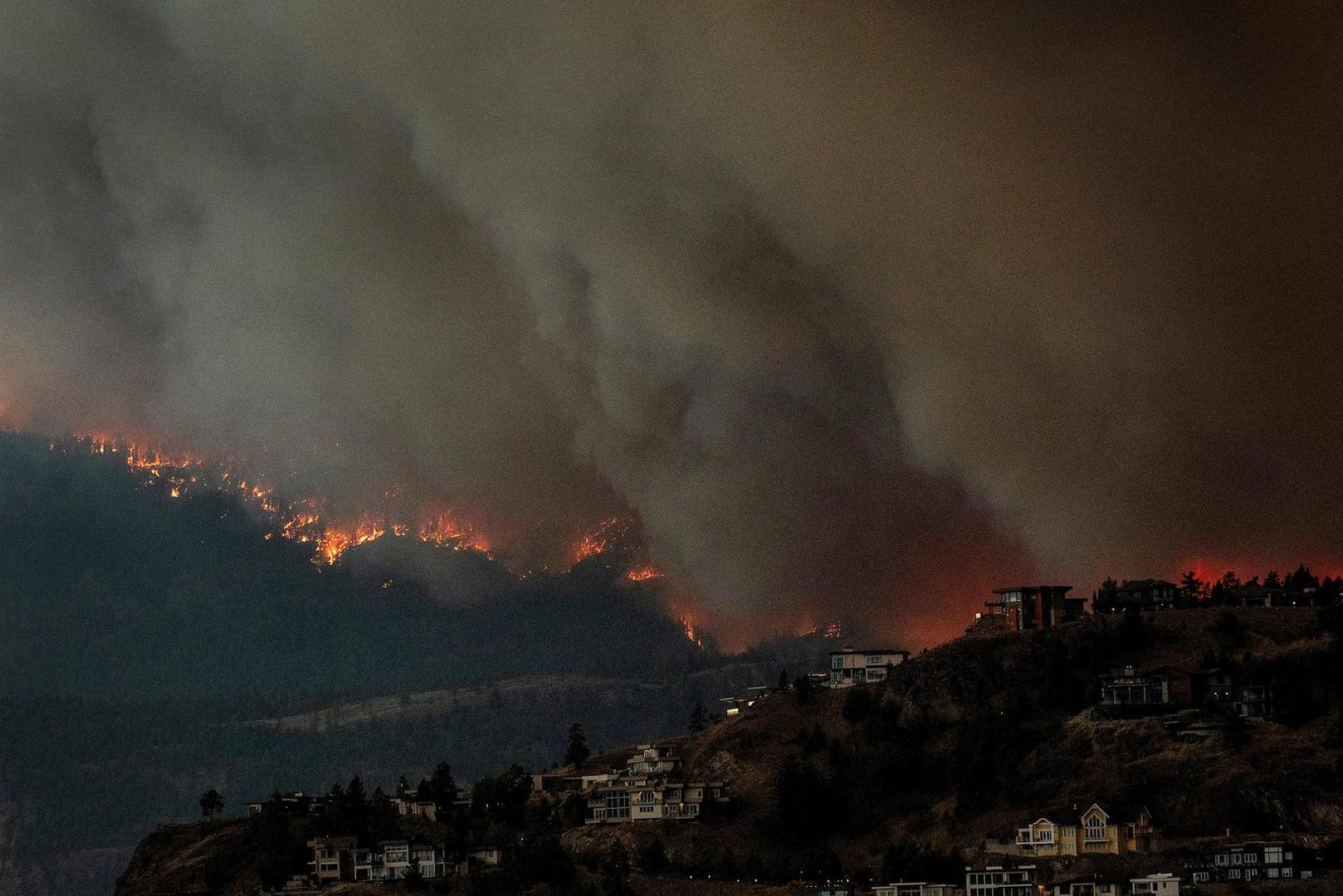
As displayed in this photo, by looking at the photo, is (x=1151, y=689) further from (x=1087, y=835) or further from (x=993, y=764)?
(x=1087, y=835)

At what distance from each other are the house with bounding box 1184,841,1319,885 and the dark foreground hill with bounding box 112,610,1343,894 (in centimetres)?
139

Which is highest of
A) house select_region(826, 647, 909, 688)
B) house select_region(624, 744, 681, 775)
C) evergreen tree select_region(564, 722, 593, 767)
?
house select_region(826, 647, 909, 688)

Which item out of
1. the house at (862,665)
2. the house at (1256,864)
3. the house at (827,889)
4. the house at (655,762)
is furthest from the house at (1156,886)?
the house at (862,665)

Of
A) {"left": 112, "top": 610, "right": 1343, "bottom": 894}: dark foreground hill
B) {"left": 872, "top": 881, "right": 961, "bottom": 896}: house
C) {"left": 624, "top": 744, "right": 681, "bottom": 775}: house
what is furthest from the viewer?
{"left": 624, "top": 744, "right": 681, "bottom": 775}: house

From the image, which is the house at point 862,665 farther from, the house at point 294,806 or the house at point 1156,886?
the house at point 1156,886

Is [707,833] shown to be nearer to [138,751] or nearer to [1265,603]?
[1265,603]

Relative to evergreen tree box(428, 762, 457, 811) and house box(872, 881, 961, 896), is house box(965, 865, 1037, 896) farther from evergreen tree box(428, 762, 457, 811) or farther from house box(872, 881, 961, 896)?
evergreen tree box(428, 762, 457, 811)

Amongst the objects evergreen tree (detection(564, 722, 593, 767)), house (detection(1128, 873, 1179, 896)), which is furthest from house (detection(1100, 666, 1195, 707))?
evergreen tree (detection(564, 722, 593, 767))

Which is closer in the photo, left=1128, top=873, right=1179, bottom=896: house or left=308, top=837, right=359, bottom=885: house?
left=1128, top=873, right=1179, bottom=896: house

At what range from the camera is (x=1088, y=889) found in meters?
98.1

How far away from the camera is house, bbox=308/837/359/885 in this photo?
373 ft

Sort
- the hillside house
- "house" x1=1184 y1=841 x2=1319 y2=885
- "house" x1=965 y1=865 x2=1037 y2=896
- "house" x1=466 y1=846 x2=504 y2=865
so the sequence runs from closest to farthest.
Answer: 1. "house" x1=1184 y1=841 x2=1319 y2=885
2. "house" x1=965 y1=865 x2=1037 y2=896
3. the hillside house
4. "house" x1=466 y1=846 x2=504 y2=865

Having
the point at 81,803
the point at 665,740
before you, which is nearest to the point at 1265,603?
the point at 665,740

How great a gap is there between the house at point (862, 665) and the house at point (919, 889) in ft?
75.5
